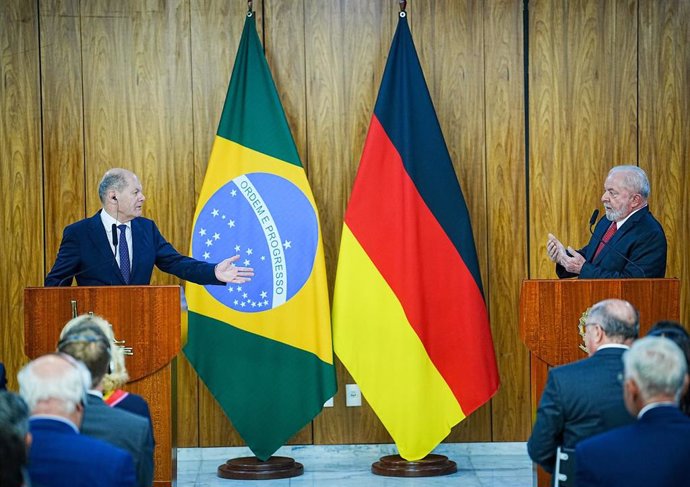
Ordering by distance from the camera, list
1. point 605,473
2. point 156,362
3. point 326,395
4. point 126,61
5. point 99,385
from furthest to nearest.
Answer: point 126,61 < point 326,395 < point 156,362 < point 99,385 < point 605,473

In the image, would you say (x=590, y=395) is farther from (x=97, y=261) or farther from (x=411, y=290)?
(x=97, y=261)

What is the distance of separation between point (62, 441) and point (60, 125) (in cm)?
414

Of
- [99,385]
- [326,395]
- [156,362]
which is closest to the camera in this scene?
[99,385]

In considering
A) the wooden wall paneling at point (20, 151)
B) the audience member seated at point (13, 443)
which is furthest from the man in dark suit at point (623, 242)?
the audience member seated at point (13, 443)

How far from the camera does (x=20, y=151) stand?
21.6ft

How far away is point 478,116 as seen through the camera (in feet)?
22.1

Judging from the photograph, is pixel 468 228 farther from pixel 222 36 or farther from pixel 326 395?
pixel 222 36

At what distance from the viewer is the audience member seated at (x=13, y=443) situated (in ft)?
8.05

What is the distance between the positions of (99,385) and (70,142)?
11.6 ft

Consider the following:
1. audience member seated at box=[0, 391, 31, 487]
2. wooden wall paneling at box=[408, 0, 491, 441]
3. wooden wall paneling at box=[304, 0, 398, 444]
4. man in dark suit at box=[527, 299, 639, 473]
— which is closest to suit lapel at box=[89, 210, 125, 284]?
wooden wall paneling at box=[304, 0, 398, 444]

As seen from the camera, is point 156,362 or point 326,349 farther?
point 326,349

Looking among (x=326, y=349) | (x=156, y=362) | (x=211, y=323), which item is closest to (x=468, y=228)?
(x=326, y=349)

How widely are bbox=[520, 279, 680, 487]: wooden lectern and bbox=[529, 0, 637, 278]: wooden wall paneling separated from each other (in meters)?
1.80

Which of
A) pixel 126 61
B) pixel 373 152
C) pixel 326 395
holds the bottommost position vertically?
pixel 326 395
